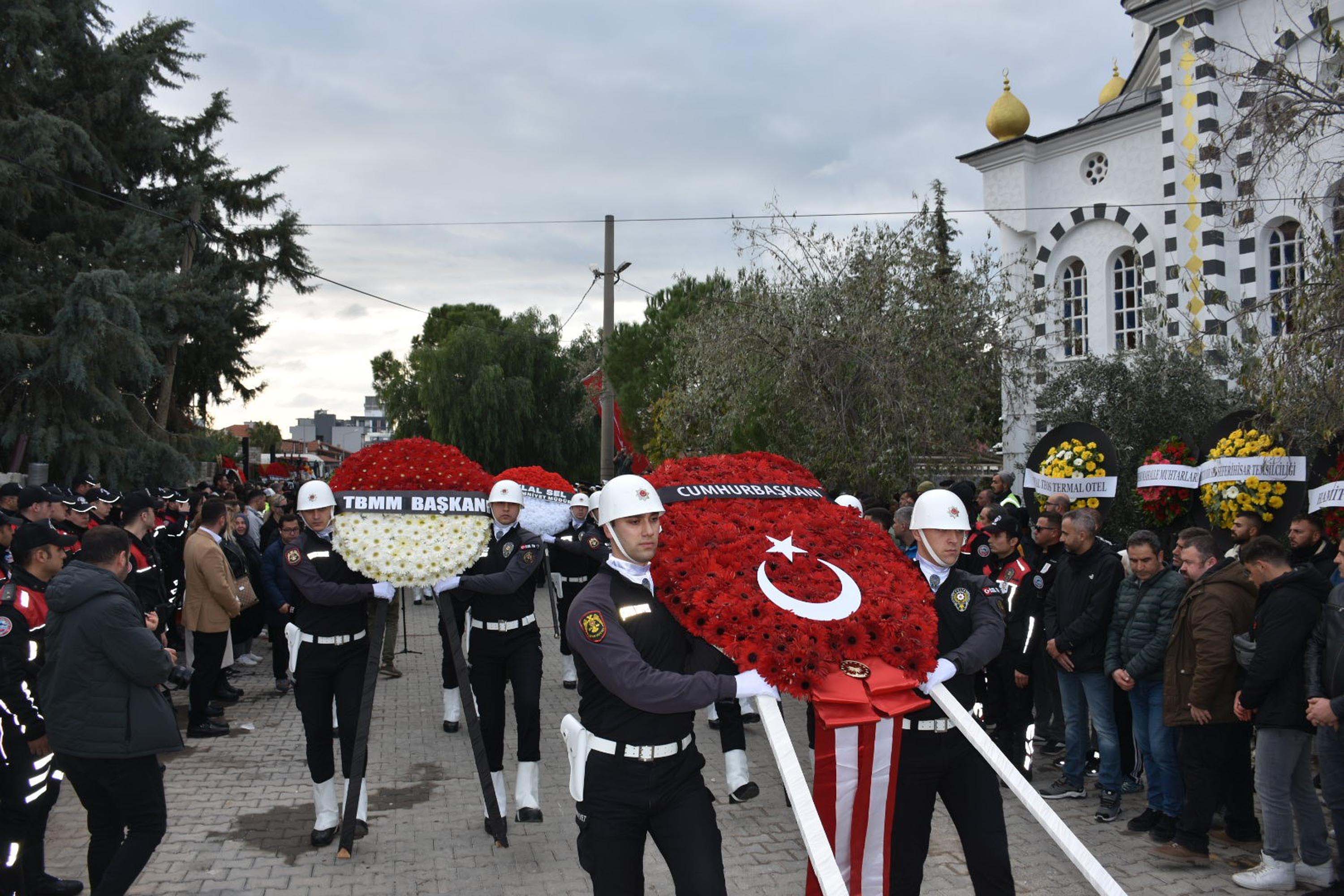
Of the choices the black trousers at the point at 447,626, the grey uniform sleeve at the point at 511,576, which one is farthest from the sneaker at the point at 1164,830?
the black trousers at the point at 447,626

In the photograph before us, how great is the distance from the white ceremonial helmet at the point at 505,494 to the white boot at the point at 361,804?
7.19 ft

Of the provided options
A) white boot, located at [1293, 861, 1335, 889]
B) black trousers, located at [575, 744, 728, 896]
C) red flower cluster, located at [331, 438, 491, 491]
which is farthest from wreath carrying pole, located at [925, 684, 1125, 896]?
red flower cluster, located at [331, 438, 491, 491]

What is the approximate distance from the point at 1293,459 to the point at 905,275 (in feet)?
26.4

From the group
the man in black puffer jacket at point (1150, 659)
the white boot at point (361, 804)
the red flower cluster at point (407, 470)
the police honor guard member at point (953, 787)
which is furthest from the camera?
the red flower cluster at point (407, 470)

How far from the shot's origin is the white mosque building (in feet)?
60.8

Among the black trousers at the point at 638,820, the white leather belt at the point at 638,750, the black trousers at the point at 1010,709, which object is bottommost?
the black trousers at the point at 1010,709

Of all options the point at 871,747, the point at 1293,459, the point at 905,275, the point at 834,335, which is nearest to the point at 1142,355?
the point at 905,275

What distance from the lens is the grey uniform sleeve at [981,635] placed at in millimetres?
4629

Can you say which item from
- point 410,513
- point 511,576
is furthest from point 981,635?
point 410,513

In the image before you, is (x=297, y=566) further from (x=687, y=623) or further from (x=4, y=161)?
(x=4, y=161)

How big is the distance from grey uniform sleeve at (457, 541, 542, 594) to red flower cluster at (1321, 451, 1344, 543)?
6.42 metres

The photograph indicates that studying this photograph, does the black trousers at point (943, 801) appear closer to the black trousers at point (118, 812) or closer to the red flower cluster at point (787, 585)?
the red flower cluster at point (787, 585)

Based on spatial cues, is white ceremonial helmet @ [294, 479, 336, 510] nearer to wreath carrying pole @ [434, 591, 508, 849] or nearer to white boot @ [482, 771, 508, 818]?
wreath carrying pole @ [434, 591, 508, 849]

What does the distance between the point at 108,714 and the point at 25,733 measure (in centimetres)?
79
